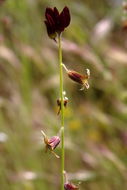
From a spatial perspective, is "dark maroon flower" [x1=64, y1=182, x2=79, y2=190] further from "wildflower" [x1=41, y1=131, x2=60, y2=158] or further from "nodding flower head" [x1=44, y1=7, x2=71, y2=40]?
"nodding flower head" [x1=44, y1=7, x2=71, y2=40]

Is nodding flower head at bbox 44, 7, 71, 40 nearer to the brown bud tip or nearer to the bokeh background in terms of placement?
the brown bud tip

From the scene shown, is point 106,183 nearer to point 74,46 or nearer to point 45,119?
point 45,119

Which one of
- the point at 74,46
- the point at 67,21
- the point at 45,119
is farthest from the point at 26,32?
the point at 67,21

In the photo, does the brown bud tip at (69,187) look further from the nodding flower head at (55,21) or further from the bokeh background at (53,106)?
the bokeh background at (53,106)

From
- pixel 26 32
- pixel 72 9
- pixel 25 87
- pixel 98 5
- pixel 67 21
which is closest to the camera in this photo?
pixel 67 21

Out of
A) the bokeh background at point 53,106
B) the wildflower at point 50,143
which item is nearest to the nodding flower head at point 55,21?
the wildflower at point 50,143

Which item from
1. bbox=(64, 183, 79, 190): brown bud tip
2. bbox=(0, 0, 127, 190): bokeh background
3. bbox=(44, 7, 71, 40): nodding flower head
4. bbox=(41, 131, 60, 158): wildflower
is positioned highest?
bbox=(0, 0, 127, 190): bokeh background

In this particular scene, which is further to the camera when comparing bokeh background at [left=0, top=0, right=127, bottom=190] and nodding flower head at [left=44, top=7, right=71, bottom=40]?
bokeh background at [left=0, top=0, right=127, bottom=190]

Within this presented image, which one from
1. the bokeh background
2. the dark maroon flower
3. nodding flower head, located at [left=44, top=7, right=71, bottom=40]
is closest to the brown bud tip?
the dark maroon flower

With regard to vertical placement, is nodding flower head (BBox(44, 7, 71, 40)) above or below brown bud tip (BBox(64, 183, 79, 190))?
above
